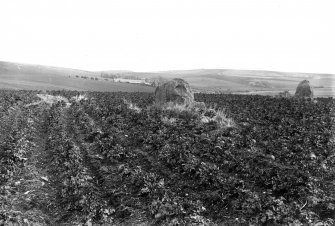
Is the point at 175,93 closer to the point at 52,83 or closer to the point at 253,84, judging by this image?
the point at 52,83

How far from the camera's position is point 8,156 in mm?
11742

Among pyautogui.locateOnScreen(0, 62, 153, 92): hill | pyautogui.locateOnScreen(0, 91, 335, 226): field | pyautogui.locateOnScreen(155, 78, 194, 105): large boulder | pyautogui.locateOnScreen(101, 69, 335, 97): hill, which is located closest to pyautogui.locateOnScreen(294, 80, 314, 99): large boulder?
pyautogui.locateOnScreen(155, 78, 194, 105): large boulder

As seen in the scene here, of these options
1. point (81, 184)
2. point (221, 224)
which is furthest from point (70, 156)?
point (221, 224)

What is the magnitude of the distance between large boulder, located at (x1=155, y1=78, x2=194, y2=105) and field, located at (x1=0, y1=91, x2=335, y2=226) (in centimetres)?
787

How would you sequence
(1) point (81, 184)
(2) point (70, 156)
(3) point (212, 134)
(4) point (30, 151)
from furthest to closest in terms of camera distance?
1. (3) point (212, 134)
2. (4) point (30, 151)
3. (2) point (70, 156)
4. (1) point (81, 184)

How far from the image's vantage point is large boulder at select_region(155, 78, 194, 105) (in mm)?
25366

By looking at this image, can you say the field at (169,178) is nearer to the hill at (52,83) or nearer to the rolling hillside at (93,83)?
the hill at (52,83)

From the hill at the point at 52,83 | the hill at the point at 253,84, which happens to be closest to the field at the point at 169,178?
the hill at the point at 52,83

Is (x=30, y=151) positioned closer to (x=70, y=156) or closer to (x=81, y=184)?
(x=70, y=156)

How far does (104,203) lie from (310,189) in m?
5.77

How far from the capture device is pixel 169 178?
1046 centimetres

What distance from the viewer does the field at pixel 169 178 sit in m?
7.82

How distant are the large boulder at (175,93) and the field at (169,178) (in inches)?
310

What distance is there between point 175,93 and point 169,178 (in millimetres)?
15433
